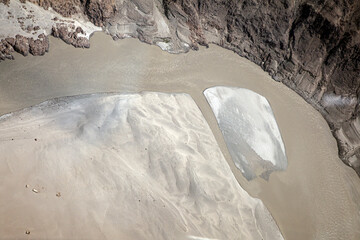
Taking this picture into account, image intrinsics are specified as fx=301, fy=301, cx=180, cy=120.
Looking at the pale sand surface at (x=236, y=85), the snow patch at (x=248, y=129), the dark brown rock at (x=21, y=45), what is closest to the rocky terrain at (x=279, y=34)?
the pale sand surface at (x=236, y=85)

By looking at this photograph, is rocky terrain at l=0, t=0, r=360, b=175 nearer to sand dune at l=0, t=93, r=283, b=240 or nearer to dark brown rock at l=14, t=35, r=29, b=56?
dark brown rock at l=14, t=35, r=29, b=56

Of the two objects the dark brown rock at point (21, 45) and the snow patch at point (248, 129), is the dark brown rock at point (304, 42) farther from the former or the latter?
the dark brown rock at point (21, 45)

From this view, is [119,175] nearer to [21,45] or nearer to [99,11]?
[21,45]

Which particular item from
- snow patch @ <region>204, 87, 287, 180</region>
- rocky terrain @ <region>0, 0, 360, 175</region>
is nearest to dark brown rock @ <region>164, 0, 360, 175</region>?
rocky terrain @ <region>0, 0, 360, 175</region>

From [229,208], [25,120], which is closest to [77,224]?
[25,120]

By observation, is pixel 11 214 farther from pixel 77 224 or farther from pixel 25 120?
pixel 25 120

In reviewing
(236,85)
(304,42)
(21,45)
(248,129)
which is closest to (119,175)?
(21,45)
